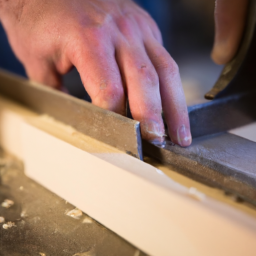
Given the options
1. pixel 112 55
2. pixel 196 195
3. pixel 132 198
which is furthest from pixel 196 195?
pixel 112 55

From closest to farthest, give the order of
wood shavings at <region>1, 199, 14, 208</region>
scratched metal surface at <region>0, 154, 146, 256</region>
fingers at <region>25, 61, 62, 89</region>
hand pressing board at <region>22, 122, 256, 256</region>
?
1. hand pressing board at <region>22, 122, 256, 256</region>
2. scratched metal surface at <region>0, 154, 146, 256</region>
3. wood shavings at <region>1, 199, 14, 208</region>
4. fingers at <region>25, 61, 62, 89</region>

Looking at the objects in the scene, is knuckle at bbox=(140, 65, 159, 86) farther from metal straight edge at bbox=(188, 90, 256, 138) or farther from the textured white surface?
the textured white surface

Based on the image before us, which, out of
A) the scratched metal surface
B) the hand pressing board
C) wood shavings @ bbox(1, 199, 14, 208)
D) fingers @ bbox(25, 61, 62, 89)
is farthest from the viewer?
fingers @ bbox(25, 61, 62, 89)

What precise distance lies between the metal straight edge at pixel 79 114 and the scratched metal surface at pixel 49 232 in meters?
0.17

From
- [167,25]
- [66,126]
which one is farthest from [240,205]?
[167,25]

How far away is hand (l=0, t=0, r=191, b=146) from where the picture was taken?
0.53 m

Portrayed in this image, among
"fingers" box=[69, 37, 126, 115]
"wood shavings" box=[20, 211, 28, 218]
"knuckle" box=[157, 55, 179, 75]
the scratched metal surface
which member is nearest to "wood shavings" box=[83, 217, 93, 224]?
the scratched metal surface

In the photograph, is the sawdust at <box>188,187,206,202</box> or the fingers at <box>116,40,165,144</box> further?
the fingers at <box>116,40,165,144</box>

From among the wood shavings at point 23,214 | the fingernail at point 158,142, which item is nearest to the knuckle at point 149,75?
the fingernail at point 158,142

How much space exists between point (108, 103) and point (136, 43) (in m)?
0.15

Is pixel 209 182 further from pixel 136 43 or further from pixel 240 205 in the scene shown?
pixel 136 43

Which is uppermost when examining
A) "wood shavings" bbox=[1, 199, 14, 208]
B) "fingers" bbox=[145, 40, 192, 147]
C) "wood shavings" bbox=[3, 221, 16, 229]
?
"fingers" bbox=[145, 40, 192, 147]

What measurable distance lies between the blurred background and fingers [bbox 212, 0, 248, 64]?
3 cm

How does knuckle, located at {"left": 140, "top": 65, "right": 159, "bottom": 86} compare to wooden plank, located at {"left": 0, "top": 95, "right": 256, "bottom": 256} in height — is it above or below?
above
